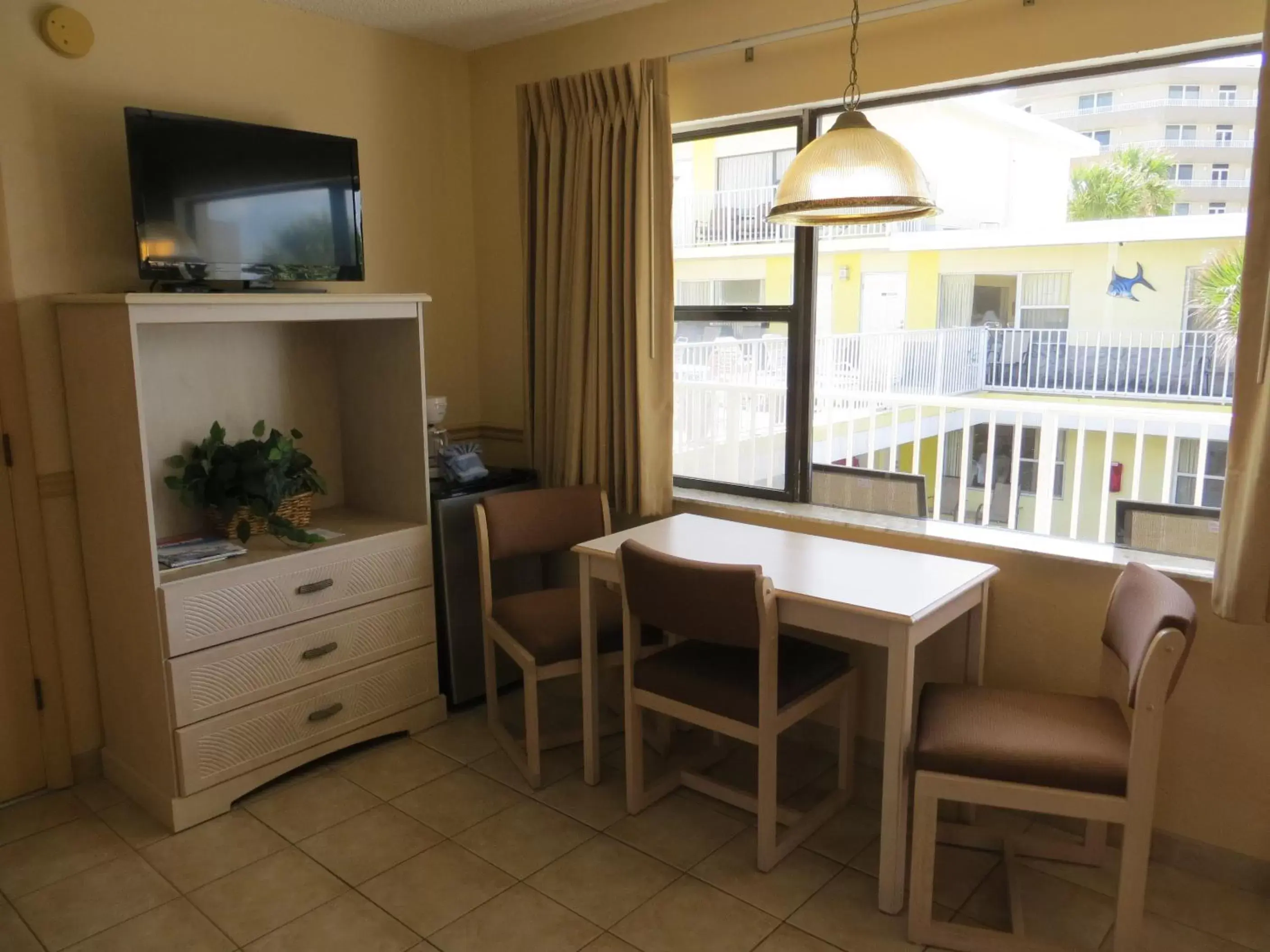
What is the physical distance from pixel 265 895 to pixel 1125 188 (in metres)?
2.99

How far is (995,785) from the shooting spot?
195 centimetres

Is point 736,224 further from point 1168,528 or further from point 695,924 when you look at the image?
point 695,924

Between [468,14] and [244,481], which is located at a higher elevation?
[468,14]

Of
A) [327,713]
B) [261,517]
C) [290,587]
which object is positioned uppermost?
[261,517]

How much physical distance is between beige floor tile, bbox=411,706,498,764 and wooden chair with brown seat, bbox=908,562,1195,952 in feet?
4.88

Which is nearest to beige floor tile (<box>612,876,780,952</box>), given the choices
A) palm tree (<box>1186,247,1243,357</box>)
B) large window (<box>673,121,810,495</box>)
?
large window (<box>673,121,810,495</box>)

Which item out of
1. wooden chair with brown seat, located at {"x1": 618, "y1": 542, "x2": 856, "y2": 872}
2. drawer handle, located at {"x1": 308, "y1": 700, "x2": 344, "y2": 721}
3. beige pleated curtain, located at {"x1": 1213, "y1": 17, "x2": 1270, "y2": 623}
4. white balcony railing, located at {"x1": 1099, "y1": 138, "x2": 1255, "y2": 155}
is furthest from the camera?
drawer handle, located at {"x1": 308, "y1": 700, "x2": 344, "y2": 721}

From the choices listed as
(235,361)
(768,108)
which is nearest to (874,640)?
(768,108)

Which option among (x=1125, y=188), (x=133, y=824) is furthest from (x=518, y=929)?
(x=1125, y=188)

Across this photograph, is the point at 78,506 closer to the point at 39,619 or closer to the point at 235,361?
the point at 39,619

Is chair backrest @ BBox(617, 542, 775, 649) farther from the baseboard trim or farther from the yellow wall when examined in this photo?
the yellow wall

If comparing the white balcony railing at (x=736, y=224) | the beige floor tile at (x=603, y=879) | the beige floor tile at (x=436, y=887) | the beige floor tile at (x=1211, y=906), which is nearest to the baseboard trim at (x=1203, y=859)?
the beige floor tile at (x=1211, y=906)

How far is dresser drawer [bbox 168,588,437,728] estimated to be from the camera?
8.38 feet

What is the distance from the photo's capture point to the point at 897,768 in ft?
7.03
